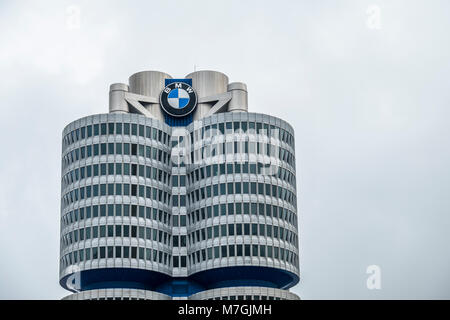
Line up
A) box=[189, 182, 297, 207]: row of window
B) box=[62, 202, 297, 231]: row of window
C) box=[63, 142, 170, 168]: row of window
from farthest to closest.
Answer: box=[63, 142, 170, 168]: row of window
box=[189, 182, 297, 207]: row of window
box=[62, 202, 297, 231]: row of window

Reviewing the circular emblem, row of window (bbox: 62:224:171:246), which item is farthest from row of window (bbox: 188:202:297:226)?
the circular emblem

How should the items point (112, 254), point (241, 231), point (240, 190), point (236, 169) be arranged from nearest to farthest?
point (112, 254), point (241, 231), point (240, 190), point (236, 169)

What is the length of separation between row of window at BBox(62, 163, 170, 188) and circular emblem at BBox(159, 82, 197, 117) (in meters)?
13.8

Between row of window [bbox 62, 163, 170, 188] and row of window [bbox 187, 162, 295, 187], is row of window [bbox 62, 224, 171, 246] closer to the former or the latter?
row of window [bbox 62, 163, 170, 188]

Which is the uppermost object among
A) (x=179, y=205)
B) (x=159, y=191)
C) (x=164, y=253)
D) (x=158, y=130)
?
(x=158, y=130)

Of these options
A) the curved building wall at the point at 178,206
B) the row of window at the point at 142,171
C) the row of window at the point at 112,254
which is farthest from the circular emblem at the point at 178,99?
the row of window at the point at 112,254

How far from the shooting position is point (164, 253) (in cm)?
17612

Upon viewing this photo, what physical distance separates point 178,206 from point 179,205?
28 cm

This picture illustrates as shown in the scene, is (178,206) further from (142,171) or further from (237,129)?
(237,129)

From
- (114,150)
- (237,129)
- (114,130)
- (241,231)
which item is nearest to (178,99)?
(114,130)

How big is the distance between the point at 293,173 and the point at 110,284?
39328 millimetres

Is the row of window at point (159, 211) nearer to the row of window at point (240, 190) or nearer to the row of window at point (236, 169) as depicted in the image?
the row of window at point (240, 190)

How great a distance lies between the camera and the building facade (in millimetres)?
171000
